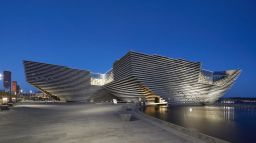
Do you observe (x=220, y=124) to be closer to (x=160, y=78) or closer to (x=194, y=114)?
(x=194, y=114)

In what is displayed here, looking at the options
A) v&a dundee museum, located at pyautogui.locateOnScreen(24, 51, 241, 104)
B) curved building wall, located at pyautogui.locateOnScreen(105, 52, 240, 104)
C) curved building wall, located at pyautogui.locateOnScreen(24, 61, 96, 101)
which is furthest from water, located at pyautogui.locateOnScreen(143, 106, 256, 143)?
curved building wall, located at pyautogui.locateOnScreen(24, 61, 96, 101)

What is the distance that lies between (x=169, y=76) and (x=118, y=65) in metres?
21.3

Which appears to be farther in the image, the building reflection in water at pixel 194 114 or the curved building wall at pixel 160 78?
the curved building wall at pixel 160 78

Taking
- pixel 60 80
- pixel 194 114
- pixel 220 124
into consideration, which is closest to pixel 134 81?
pixel 60 80

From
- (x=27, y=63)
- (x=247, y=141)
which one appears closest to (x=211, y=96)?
(x=27, y=63)

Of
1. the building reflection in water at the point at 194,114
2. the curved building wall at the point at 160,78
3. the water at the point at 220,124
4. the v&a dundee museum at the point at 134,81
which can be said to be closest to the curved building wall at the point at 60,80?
the v&a dundee museum at the point at 134,81

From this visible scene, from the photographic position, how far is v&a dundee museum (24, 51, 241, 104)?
87.5 metres

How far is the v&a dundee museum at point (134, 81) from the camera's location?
8746cm

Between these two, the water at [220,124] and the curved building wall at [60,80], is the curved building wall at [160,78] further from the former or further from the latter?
the water at [220,124]

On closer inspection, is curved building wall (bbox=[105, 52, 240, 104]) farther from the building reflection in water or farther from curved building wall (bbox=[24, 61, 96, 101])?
the building reflection in water

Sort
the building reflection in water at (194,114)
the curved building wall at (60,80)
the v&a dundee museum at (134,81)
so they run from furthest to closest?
1. the curved building wall at (60,80)
2. the v&a dundee museum at (134,81)
3. the building reflection in water at (194,114)

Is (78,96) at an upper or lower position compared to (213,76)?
lower

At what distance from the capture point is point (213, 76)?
5226 inches

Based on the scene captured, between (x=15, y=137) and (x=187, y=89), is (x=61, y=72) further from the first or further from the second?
(x=15, y=137)
